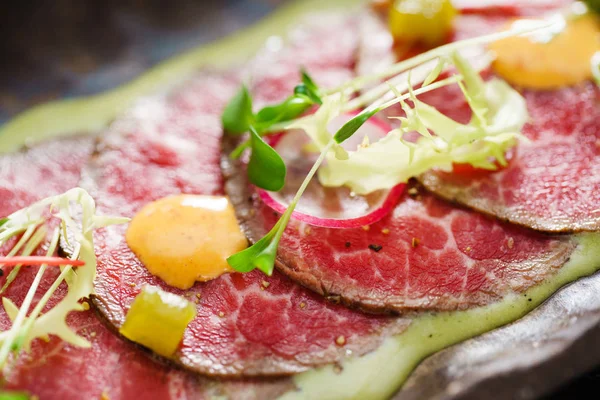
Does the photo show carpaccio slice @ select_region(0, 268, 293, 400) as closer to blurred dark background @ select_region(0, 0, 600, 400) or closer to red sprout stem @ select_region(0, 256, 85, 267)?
red sprout stem @ select_region(0, 256, 85, 267)

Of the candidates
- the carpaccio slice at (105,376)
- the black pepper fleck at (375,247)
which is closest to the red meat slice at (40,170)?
the carpaccio slice at (105,376)

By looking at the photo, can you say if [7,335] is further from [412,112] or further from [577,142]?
[577,142]

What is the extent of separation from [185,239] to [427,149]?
1.19m

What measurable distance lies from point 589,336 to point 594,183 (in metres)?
0.93

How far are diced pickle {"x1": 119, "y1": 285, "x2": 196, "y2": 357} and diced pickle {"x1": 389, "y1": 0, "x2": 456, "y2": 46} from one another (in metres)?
2.21

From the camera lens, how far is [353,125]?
2.49 meters

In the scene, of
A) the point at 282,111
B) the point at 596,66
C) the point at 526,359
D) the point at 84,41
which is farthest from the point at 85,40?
the point at 526,359

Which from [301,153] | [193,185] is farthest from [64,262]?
[301,153]

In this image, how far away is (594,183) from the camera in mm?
2814

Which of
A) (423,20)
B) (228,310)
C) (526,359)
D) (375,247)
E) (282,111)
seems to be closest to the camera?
(526,359)

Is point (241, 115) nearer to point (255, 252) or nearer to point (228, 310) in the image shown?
point (255, 252)

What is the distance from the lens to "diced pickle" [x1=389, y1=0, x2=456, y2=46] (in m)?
3.45

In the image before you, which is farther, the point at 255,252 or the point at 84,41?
the point at 84,41

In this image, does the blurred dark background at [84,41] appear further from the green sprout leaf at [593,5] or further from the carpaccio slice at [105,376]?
the green sprout leaf at [593,5]
